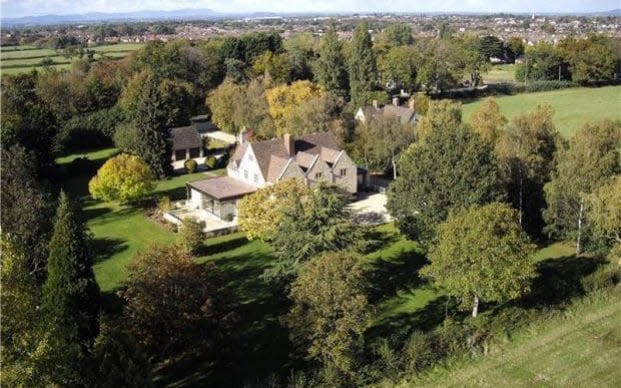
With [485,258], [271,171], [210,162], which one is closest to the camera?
[485,258]

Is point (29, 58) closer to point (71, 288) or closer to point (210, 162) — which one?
point (210, 162)

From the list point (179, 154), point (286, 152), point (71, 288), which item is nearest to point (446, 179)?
point (286, 152)

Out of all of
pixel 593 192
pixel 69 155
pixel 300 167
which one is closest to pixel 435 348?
pixel 593 192

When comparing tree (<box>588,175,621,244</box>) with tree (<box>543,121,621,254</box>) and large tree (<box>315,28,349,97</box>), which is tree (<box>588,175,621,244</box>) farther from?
large tree (<box>315,28,349,97</box>)

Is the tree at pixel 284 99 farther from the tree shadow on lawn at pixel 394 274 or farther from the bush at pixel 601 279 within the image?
the bush at pixel 601 279

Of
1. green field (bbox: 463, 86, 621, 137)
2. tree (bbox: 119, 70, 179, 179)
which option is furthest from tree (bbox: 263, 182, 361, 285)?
green field (bbox: 463, 86, 621, 137)

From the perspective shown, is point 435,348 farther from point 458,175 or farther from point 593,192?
point 593,192

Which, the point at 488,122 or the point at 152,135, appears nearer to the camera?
the point at 488,122
